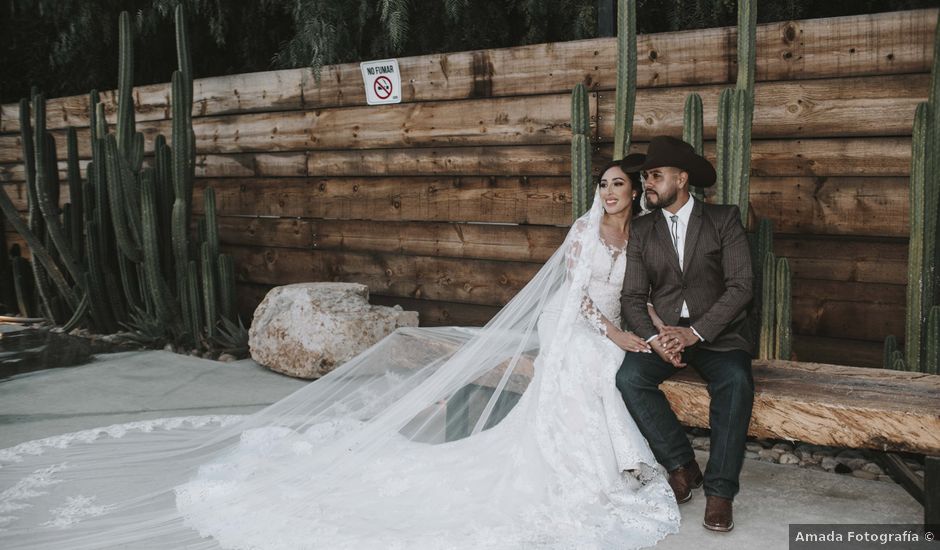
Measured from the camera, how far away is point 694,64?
4676mm

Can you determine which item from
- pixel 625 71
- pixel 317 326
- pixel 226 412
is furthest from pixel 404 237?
pixel 625 71

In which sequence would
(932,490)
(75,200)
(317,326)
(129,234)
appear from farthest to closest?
(75,200) < (129,234) < (317,326) < (932,490)

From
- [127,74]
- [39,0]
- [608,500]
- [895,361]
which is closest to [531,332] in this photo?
[608,500]

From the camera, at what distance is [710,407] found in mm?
3180

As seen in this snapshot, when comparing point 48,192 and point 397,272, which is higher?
point 48,192

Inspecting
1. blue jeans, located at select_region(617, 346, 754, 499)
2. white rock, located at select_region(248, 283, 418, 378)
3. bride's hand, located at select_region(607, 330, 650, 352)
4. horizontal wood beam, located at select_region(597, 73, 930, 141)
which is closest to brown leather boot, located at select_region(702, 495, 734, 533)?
blue jeans, located at select_region(617, 346, 754, 499)

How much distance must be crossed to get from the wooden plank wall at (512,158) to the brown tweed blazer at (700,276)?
4.08 feet

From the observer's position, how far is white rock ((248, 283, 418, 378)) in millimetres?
5359

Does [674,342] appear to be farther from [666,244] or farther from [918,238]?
[918,238]

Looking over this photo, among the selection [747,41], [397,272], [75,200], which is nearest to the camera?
[747,41]

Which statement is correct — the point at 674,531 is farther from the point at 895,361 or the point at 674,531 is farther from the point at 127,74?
the point at 127,74

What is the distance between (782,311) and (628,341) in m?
0.96

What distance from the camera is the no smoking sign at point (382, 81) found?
5816 millimetres

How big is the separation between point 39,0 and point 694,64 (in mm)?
6059
